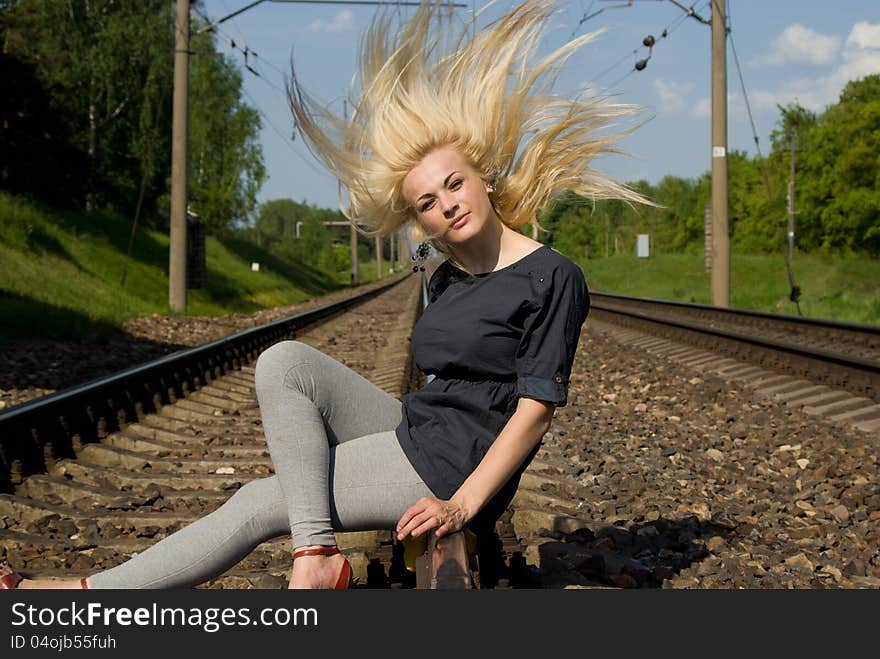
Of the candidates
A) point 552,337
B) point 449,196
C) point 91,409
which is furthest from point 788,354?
point 552,337

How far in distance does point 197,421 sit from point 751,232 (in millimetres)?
73315

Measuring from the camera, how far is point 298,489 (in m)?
2.69

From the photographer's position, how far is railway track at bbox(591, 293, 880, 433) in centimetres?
843

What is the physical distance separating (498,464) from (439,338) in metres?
0.39

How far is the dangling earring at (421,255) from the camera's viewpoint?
10.4ft

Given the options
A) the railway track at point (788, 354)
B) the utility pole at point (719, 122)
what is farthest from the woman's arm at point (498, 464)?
the utility pole at point (719, 122)

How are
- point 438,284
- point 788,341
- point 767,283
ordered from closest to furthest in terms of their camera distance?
1. point 438,284
2. point 788,341
3. point 767,283

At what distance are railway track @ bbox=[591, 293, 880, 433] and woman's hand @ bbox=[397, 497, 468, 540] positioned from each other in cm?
539

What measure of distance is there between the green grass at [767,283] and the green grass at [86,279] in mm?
11973

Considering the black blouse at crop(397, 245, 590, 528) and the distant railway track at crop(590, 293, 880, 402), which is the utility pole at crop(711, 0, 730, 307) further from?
the black blouse at crop(397, 245, 590, 528)

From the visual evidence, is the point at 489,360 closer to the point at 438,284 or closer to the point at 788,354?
the point at 438,284

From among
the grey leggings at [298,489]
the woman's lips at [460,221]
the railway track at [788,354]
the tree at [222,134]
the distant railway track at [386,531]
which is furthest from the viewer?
the tree at [222,134]

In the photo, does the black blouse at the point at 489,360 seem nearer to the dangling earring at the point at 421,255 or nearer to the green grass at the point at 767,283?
the dangling earring at the point at 421,255

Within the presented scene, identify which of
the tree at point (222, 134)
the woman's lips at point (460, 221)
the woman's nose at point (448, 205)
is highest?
the tree at point (222, 134)
